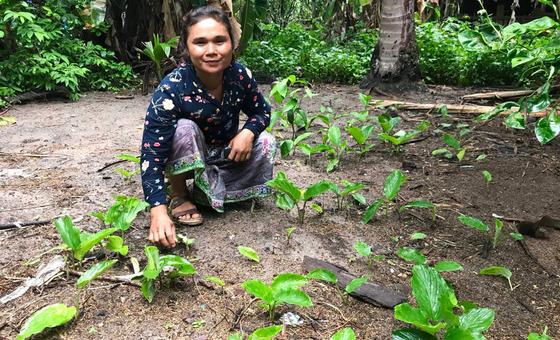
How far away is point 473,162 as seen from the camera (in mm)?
3020

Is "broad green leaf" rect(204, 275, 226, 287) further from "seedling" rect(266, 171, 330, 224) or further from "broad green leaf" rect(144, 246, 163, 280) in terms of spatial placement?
"seedling" rect(266, 171, 330, 224)

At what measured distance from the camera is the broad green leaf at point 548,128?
1736mm

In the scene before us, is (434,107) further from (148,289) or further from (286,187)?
(148,289)

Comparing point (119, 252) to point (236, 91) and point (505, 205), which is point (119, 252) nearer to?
point (236, 91)

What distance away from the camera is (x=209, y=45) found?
1.95 m

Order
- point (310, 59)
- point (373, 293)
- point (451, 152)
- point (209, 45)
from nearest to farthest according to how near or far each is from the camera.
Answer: point (373, 293) < point (209, 45) < point (451, 152) < point (310, 59)

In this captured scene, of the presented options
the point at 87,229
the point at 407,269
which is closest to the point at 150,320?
the point at 87,229

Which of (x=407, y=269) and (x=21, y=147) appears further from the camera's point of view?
(x=21, y=147)

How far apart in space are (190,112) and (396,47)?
3199 millimetres

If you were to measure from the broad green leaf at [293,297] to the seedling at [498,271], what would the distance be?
793 millimetres

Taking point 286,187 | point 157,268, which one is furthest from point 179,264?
point 286,187

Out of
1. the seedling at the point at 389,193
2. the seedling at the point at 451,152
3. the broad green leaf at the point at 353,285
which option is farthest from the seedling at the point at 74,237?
the seedling at the point at 451,152

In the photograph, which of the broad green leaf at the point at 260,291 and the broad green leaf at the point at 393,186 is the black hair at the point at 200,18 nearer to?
the broad green leaf at the point at 393,186

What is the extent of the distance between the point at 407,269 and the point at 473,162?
A: 1466 mm
